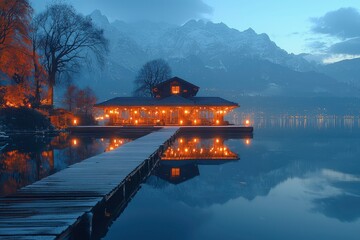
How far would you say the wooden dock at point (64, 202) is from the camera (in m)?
6.55

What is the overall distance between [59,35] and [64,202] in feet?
117

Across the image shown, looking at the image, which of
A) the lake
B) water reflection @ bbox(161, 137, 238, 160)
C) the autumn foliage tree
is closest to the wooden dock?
the lake

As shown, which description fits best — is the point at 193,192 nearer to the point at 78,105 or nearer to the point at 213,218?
the point at 213,218

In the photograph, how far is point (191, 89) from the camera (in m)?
50.8

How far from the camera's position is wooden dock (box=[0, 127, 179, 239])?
655cm

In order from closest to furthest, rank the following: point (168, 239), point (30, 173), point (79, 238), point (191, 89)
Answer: point (79, 238) < point (168, 239) < point (30, 173) < point (191, 89)

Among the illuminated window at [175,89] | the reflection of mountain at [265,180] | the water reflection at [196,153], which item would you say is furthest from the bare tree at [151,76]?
the reflection of mountain at [265,180]

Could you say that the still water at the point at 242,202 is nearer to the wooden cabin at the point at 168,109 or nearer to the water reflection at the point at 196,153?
the water reflection at the point at 196,153

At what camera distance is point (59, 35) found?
1590 inches

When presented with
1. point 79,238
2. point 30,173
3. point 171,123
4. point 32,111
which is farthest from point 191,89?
point 79,238

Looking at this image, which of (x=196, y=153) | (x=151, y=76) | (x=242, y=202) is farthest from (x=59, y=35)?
(x=242, y=202)

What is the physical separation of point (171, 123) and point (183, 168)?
1106 inches

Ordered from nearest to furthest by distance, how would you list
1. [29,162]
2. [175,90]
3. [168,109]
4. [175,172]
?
[175,172] → [29,162] → [168,109] → [175,90]

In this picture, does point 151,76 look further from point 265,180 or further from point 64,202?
point 64,202
